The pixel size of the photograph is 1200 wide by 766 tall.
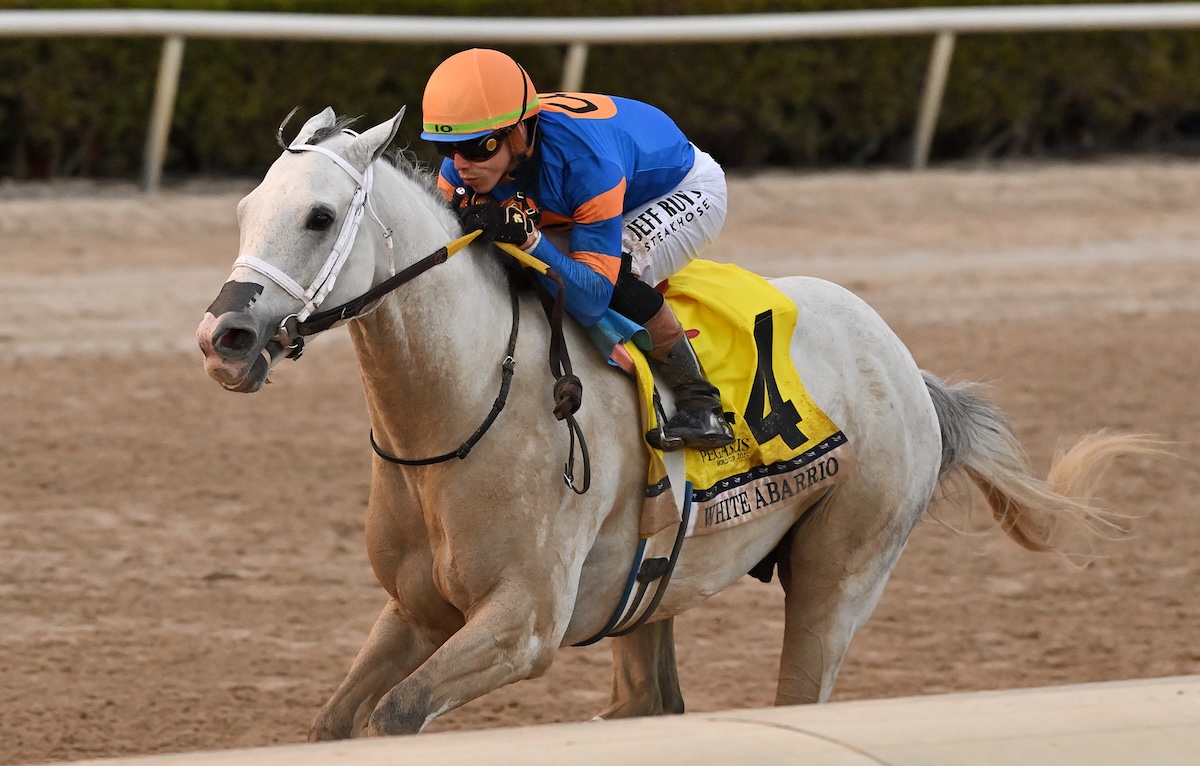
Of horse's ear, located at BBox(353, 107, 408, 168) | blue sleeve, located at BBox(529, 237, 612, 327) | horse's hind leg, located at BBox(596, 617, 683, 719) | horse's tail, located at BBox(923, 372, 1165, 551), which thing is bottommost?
horse's hind leg, located at BBox(596, 617, 683, 719)

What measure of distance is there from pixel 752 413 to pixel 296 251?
130cm

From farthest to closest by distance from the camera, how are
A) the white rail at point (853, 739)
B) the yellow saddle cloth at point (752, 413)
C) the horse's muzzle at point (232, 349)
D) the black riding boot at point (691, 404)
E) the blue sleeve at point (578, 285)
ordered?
the yellow saddle cloth at point (752, 413) → the black riding boot at point (691, 404) → the blue sleeve at point (578, 285) → the horse's muzzle at point (232, 349) → the white rail at point (853, 739)

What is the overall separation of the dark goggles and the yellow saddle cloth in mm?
597

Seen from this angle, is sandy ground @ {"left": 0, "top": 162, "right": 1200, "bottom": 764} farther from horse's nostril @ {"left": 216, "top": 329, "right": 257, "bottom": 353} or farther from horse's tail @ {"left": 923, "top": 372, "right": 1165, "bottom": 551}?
horse's nostril @ {"left": 216, "top": 329, "right": 257, "bottom": 353}

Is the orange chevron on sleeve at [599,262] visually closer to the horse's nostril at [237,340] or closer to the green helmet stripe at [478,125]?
the green helmet stripe at [478,125]

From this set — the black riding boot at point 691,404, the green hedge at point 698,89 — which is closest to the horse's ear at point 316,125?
the black riding boot at point 691,404

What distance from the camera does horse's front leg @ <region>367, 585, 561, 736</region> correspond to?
3.28 m

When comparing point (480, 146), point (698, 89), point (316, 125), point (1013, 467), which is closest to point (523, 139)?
point (480, 146)

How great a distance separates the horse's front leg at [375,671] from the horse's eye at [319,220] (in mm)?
961

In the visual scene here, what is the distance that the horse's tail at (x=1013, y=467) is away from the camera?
4.53 meters

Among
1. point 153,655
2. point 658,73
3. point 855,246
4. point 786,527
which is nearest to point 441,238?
point 786,527

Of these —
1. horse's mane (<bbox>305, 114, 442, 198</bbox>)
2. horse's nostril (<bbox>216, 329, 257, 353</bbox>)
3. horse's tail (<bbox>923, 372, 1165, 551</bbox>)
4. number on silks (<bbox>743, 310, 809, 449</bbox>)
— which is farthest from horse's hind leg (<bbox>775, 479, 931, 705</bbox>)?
horse's nostril (<bbox>216, 329, 257, 353</bbox>)

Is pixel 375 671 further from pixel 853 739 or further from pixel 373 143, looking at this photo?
pixel 853 739

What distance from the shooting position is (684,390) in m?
3.78
